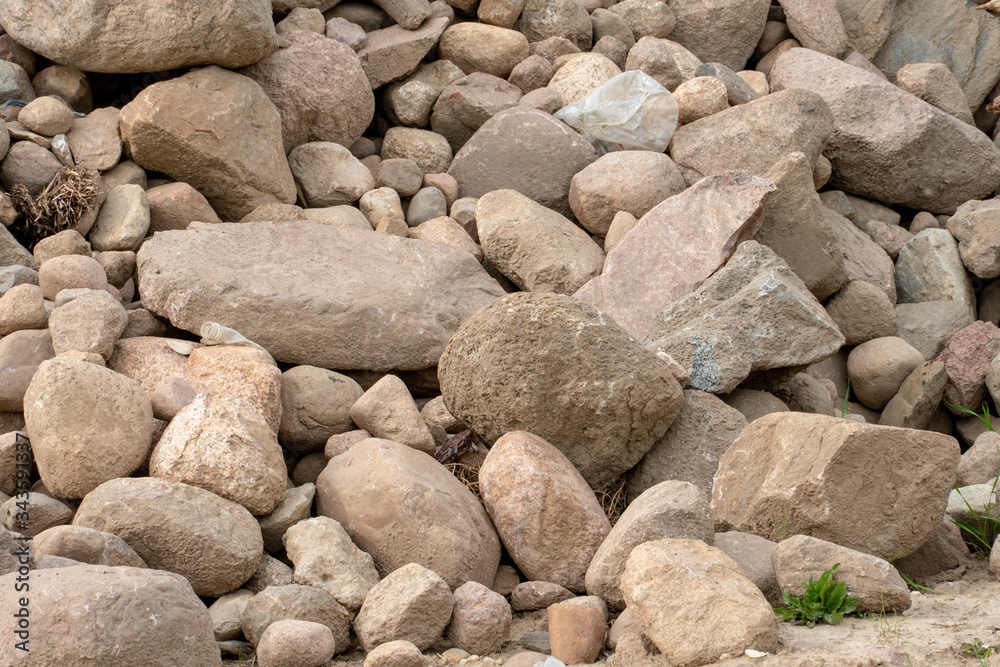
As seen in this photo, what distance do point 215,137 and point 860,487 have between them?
3.56m

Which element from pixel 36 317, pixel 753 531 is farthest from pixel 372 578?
pixel 36 317

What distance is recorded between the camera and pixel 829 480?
312 centimetres

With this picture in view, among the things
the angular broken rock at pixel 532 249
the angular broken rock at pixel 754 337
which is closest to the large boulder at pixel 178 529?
the angular broken rock at pixel 754 337

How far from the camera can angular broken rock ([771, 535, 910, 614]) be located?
2725mm

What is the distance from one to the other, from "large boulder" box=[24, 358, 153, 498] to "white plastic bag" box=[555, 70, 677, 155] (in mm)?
3664

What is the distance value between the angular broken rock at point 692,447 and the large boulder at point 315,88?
2928 mm

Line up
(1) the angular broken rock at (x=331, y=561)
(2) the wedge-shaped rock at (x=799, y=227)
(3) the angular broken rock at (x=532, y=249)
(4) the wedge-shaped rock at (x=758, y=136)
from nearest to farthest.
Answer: (1) the angular broken rock at (x=331, y=561) → (2) the wedge-shaped rock at (x=799, y=227) → (3) the angular broken rock at (x=532, y=249) → (4) the wedge-shaped rock at (x=758, y=136)

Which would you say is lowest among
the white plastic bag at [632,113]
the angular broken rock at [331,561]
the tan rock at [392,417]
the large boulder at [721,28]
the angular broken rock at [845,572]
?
the angular broken rock at [331,561]

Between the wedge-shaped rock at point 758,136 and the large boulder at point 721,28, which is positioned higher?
the large boulder at point 721,28

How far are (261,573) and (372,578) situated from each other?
0.37 metres

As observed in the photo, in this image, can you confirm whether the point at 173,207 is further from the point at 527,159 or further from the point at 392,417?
the point at 527,159

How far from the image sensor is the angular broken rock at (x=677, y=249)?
15.6 ft

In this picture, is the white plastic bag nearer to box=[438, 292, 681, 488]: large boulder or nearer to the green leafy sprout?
box=[438, 292, 681, 488]: large boulder

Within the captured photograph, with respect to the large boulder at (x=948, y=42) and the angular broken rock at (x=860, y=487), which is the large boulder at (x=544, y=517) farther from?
the large boulder at (x=948, y=42)
